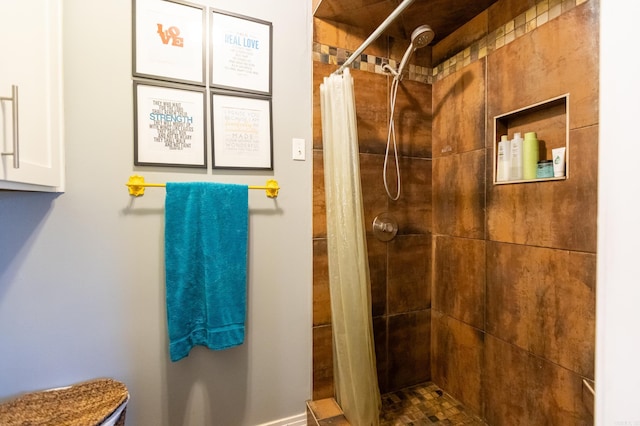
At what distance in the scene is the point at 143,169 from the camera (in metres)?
1.22

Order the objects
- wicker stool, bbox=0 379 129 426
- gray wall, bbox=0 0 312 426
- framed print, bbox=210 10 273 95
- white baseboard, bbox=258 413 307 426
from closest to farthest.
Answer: wicker stool, bbox=0 379 129 426
gray wall, bbox=0 0 312 426
framed print, bbox=210 10 273 95
white baseboard, bbox=258 413 307 426

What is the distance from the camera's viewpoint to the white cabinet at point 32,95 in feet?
2.48

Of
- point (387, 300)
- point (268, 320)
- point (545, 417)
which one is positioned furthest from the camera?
point (387, 300)

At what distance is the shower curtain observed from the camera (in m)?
1.29

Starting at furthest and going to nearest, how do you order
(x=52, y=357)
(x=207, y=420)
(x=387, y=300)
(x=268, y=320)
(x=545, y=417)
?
(x=387, y=300) < (x=268, y=320) < (x=207, y=420) < (x=545, y=417) < (x=52, y=357)

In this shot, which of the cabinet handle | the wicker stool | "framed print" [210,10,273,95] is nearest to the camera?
the cabinet handle

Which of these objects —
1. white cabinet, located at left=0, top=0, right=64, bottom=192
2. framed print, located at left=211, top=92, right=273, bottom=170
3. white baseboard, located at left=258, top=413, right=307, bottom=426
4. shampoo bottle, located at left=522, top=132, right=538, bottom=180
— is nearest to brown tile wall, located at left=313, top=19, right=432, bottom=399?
white baseboard, located at left=258, top=413, right=307, bottom=426

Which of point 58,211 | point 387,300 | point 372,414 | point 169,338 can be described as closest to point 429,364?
point 387,300

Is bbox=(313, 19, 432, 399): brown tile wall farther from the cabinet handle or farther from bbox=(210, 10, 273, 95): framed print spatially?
the cabinet handle

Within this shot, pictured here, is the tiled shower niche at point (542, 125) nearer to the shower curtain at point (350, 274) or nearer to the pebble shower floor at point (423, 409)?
the shower curtain at point (350, 274)

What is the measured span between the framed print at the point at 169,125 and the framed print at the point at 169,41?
0.21 feet

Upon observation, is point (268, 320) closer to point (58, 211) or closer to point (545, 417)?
point (58, 211)

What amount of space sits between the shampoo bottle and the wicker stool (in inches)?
76.3

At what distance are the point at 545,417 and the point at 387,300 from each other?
0.82 metres
